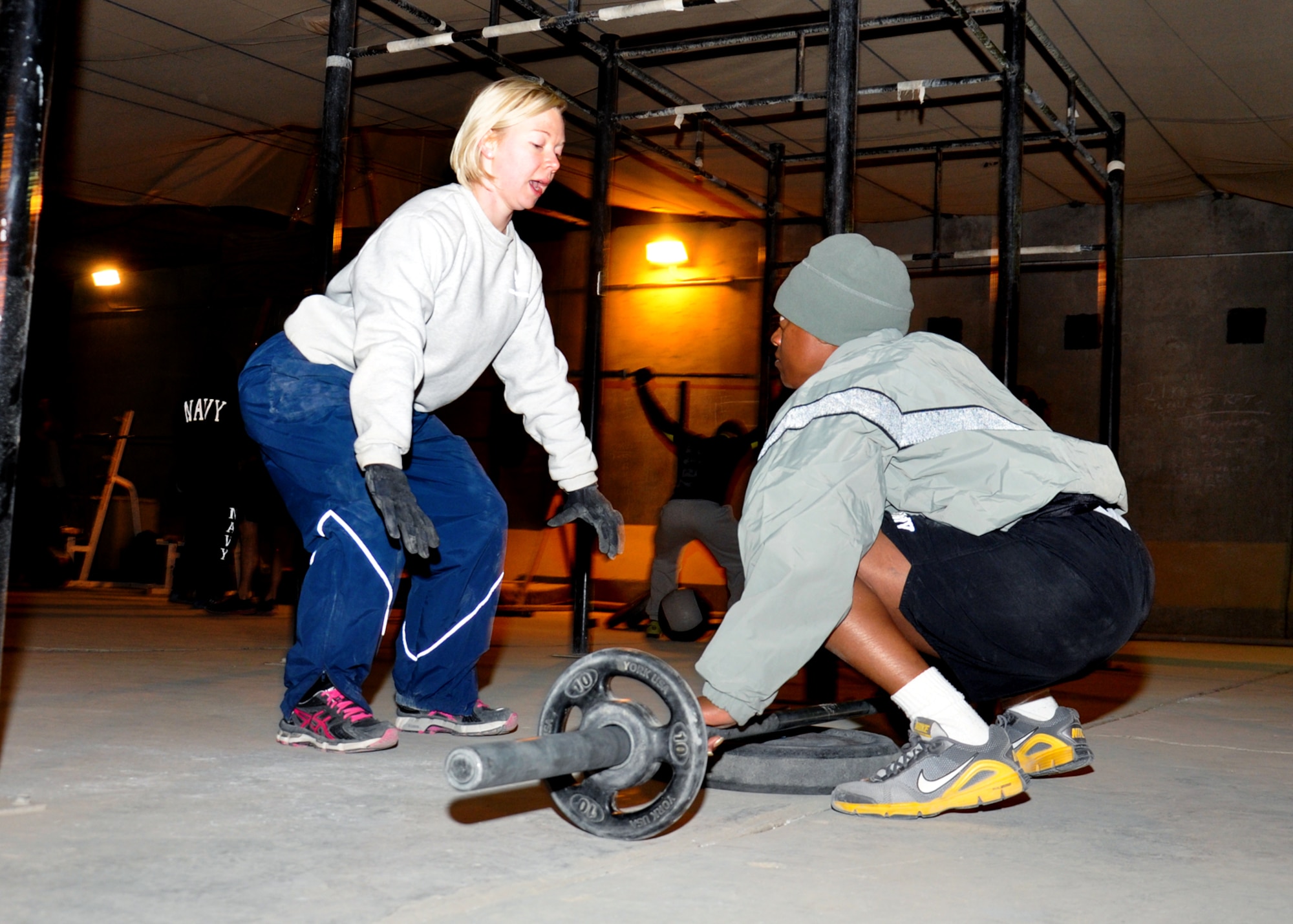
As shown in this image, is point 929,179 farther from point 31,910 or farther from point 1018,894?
point 31,910

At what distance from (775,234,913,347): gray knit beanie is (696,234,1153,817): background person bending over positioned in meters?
0.06

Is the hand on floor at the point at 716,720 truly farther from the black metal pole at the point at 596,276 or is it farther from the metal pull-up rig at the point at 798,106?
the black metal pole at the point at 596,276

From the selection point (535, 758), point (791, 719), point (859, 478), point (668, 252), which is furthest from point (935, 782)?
point (668, 252)

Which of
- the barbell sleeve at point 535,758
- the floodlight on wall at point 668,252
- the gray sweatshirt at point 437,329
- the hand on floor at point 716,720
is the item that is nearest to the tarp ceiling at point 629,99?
the floodlight on wall at point 668,252

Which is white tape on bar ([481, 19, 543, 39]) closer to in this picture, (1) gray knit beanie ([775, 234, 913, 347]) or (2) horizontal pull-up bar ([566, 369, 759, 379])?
(1) gray knit beanie ([775, 234, 913, 347])

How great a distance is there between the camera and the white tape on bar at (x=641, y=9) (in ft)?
12.1

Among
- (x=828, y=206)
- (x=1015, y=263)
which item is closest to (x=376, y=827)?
(x=828, y=206)

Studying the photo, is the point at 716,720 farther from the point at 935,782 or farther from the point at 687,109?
the point at 687,109

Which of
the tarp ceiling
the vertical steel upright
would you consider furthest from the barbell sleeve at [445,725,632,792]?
the tarp ceiling

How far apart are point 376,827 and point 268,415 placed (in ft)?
3.70

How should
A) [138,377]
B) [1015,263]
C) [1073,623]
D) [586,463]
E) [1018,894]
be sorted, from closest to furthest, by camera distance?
1. [1018,894]
2. [1073,623]
3. [586,463]
4. [1015,263]
5. [138,377]

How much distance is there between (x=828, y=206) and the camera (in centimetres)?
318

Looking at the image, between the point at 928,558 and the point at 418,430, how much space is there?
1257mm

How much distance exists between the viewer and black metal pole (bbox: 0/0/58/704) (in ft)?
4.92
